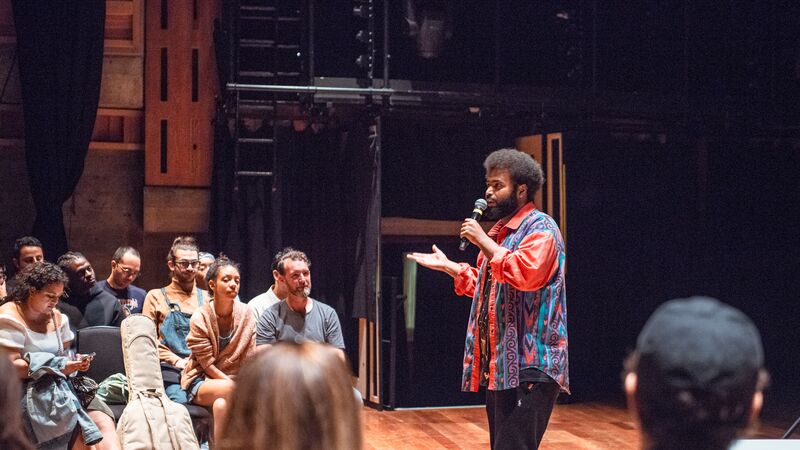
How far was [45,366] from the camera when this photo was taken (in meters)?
4.27

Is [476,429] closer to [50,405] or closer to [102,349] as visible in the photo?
[102,349]

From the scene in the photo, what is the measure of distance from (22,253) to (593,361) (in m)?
4.22

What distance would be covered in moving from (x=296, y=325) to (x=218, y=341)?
551mm

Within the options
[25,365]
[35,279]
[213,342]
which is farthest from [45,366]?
[213,342]

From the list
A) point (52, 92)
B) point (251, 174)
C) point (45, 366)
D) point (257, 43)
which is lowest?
Result: point (45, 366)

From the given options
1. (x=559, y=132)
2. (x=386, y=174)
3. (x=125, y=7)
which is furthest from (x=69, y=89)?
(x=559, y=132)

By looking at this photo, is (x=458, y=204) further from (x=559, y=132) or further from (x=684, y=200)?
(x=684, y=200)

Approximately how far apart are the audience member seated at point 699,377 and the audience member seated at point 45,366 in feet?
12.2

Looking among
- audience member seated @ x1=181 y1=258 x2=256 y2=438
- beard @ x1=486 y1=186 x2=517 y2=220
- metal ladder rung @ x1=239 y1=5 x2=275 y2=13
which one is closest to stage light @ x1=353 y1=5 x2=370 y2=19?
metal ladder rung @ x1=239 y1=5 x2=275 y2=13

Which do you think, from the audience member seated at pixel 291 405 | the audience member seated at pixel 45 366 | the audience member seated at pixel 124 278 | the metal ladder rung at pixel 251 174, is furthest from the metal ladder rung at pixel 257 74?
the audience member seated at pixel 291 405

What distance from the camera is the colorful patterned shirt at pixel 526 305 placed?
10.3ft

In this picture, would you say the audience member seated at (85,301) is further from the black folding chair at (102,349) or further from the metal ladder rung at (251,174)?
the metal ladder rung at (251,174)

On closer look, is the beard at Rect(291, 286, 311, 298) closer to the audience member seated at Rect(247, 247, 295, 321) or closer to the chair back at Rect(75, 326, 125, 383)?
the audience member seated at Rect(247, 247, 295, 321)

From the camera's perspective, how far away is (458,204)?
7.18 m
